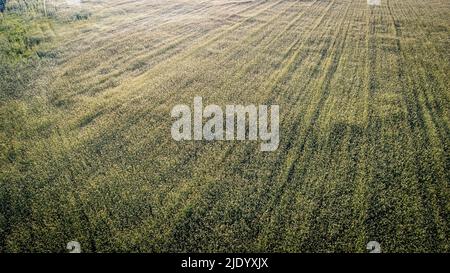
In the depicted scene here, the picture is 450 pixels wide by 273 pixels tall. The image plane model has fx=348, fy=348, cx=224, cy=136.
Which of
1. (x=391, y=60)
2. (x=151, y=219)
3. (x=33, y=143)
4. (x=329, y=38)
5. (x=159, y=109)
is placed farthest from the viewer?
(x=329, y=38)

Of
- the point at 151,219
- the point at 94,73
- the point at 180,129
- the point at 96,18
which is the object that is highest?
the point at 96,18

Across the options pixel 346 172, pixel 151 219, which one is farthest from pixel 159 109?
pixel 346 172

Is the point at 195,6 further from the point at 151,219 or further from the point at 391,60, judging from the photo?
the point at 151,219

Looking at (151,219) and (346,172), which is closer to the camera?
(151,219)

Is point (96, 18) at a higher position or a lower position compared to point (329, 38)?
higher

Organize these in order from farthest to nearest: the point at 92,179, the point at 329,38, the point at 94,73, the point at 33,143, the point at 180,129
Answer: the point at 329,38, the point at 94,73, the point at 180,129, the point at 33,143, the point at 92,179

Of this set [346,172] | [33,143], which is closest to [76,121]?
[33,143]
